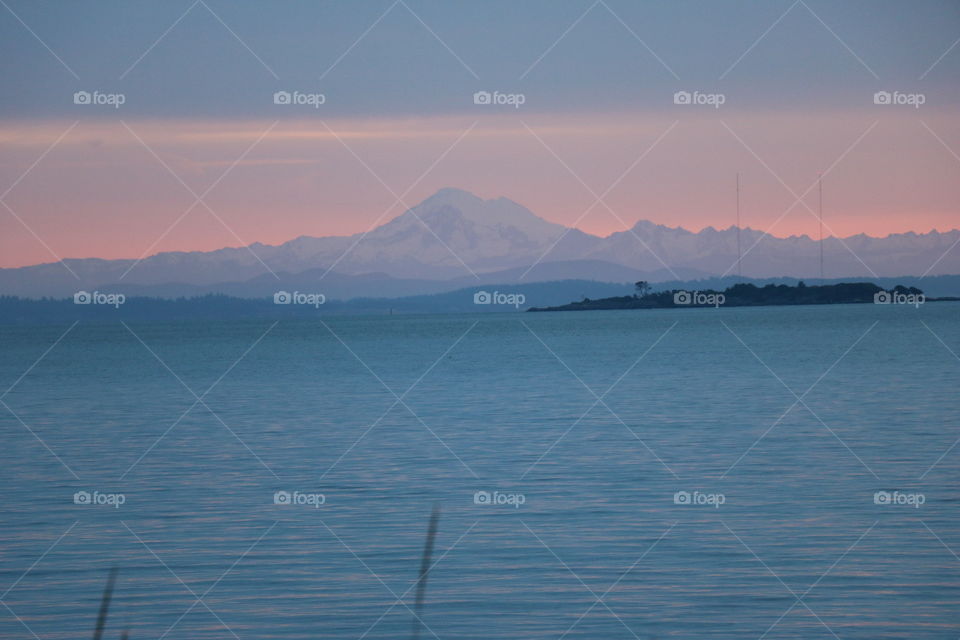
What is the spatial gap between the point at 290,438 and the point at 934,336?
7702 cm

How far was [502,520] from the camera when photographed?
1775 cm

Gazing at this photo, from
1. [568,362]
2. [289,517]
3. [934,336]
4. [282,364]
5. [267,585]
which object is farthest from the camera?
[934,336]

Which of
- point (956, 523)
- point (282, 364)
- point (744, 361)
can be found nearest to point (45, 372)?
point (282, 364)

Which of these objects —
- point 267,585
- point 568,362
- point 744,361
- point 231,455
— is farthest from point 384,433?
point 568,362

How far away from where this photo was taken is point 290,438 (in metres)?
30.7

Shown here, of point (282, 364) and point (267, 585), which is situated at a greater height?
point (282, 364)

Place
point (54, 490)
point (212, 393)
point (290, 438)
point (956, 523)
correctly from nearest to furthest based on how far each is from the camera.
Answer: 1. point (956, 523)
2. point (54, 490)
3. point (290, 438)
4. point (212, 393)

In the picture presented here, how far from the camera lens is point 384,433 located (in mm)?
31375

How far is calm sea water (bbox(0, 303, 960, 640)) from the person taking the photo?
509 inches

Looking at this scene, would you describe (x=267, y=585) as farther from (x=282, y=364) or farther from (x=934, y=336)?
(x=934, y=336)

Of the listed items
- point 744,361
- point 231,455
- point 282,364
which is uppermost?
point 282,364

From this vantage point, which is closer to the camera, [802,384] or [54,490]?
[54,490]

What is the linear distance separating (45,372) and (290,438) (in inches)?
2099

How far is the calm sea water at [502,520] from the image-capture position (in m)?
12.9
